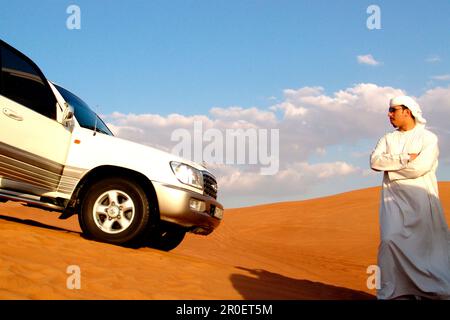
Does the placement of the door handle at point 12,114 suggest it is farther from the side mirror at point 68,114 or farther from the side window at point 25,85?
the side mirror at point 68,114

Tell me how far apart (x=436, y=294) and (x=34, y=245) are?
4.34 meters

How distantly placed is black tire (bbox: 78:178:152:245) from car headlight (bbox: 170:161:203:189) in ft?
1.71

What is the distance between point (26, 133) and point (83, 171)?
86 cm

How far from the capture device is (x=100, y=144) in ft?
22.9

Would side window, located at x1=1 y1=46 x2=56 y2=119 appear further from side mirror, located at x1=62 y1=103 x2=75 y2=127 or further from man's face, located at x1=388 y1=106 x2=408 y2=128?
man's face, located at x1=388 y1=106 x2=408 y2=128

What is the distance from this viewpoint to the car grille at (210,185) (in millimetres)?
7369

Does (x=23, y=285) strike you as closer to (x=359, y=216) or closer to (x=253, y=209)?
(x=359, y=216)

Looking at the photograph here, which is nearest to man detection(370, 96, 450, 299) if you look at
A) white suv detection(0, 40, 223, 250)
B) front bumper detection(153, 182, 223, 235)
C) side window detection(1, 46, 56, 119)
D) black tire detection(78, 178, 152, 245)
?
front bumper detection(153, 182, 223, 235)

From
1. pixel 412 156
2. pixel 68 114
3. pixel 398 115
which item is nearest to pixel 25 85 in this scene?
pixel 68 114

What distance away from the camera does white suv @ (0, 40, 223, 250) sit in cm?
661

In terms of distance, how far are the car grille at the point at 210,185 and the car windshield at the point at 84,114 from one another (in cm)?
169

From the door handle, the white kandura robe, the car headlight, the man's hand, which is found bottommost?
the white kandura robe

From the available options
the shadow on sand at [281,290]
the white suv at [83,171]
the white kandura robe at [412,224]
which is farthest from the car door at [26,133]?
the white kandura robe at [412,224]
